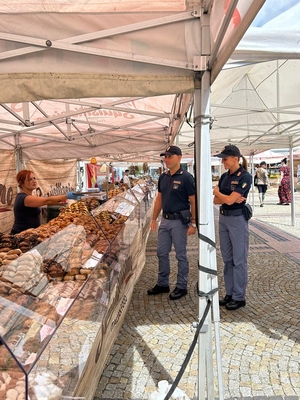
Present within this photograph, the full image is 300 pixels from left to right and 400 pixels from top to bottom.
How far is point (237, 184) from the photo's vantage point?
11.2ft

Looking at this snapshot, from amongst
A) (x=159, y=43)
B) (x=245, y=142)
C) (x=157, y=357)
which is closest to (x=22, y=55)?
(x=159, y=43)

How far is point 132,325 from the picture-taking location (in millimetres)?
3393

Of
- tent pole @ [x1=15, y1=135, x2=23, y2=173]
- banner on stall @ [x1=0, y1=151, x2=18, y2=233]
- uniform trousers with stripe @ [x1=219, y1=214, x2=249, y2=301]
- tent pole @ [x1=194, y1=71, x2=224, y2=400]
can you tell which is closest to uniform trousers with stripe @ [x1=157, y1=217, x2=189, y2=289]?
uniform trousers with stripe @ [x1=219, y1=214, x2=249, y2=301]

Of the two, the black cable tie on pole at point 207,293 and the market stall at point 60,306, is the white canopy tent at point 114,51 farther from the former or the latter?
the market stall at point 60,306

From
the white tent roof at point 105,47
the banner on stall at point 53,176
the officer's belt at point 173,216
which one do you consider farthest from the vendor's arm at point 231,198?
the banner on stall at point 53,176

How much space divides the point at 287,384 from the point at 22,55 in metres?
3.08

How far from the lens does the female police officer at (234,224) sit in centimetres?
339

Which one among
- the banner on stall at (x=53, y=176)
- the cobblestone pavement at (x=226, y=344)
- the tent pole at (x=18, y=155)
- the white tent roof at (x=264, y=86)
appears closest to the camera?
the white tent roof at (x=264, y=86)

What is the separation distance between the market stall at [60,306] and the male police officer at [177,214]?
2.17 feet

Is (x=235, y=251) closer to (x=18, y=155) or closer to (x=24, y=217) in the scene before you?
(x=24, y=217)

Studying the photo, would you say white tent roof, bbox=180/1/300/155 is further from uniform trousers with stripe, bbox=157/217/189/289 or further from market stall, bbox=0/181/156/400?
market stall, bbox=0/181/156/400

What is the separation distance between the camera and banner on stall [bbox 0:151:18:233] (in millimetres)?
6771

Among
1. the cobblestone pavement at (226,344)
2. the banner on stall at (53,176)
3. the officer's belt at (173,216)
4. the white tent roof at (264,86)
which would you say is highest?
the white tent roof at (264,86)

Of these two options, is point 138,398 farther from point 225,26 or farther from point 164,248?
point 225,26
